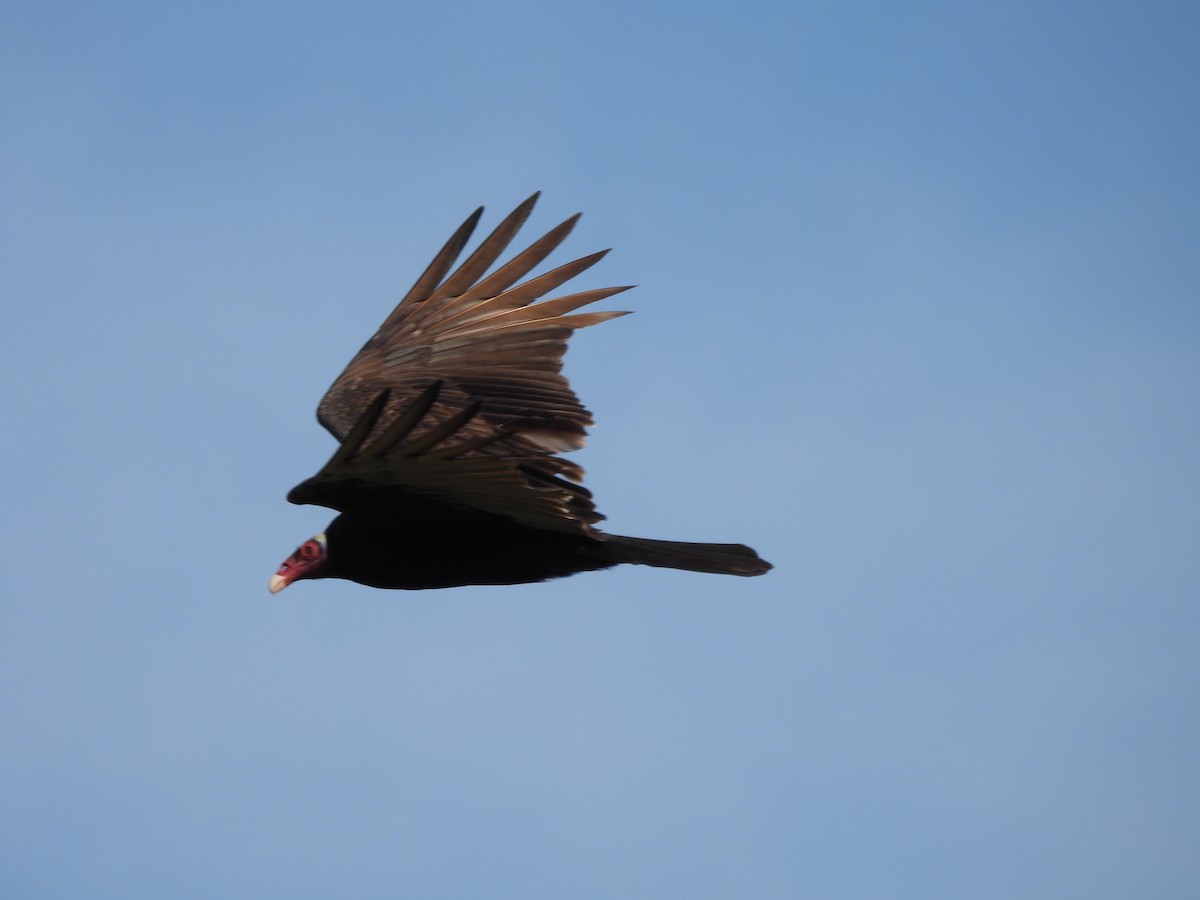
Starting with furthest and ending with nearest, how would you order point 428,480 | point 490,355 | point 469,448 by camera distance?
1. point 490,355
2. point 428,480
3. point 469,448

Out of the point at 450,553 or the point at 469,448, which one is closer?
the point at 469,448

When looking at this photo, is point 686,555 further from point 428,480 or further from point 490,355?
point 490,355

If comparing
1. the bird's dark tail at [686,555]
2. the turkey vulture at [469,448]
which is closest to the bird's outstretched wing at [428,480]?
the turkey vulture at [469,448]

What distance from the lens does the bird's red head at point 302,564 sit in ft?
18.7

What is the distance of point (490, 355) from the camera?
21.9ft

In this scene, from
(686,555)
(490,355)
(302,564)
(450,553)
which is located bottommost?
(302,564)

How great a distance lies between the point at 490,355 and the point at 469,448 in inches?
76.4

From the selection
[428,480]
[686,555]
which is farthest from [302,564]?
[686,555]

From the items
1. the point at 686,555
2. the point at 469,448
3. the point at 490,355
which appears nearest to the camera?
the point at 469,448

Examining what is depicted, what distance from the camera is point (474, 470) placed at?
4965 mm

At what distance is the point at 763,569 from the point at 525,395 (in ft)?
4.20

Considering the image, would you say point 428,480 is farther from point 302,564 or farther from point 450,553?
point 302,564

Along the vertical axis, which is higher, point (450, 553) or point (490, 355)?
point (490, 355)

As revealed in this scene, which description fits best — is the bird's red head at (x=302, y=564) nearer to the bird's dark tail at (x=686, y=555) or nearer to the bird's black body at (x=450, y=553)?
the bird's black body at (x=450, y=553)
